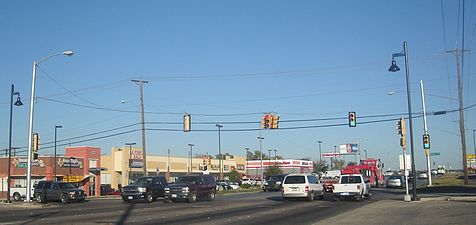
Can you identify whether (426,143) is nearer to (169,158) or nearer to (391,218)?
(391,218)

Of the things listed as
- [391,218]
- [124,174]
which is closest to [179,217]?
[391,218]

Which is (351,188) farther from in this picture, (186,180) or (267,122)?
(186,180)

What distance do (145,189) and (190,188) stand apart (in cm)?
322

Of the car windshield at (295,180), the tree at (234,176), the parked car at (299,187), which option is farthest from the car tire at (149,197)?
the tree at (234,176)

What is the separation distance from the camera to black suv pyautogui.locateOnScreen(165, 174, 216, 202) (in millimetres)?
35438

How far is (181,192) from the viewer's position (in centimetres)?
3544

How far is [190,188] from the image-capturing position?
35562 millimetres

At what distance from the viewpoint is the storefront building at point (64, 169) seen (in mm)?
66312

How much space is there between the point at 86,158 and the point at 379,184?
37.8m

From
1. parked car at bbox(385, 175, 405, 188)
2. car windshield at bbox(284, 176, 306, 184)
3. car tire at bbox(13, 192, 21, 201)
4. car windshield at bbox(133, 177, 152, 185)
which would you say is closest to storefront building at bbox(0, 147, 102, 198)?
car tire at bbox(13, 192, 21, 201)

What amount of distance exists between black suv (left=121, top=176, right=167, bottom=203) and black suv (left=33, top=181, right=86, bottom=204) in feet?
16.7

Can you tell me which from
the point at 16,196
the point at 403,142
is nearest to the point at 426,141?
the point at 403,142

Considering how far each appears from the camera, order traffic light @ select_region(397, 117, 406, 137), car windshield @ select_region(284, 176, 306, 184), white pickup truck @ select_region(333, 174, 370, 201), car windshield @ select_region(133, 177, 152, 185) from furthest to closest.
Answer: car windshield @ select_region(133, 177, 152, 185) → car windshield @ select_region(284, 176, 306, 184) → white pickup truck @ select_region(333, 174, 370, 201) → traffic light @ select_region(397, 117, 406, 137)

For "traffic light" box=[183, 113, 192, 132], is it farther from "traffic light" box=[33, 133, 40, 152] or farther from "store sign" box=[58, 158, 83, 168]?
"store sign" box=[58, 158, 83, 168]
